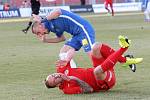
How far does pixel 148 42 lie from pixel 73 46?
10.3 meters

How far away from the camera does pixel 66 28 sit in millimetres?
10945

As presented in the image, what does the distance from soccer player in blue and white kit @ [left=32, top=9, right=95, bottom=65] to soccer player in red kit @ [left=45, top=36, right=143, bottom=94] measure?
0.52 metres

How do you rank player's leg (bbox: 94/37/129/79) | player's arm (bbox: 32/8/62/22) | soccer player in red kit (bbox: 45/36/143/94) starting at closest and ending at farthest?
player's leg (bbox: 94/37/129/79)
soccer player in red kit (bbox: 45/36/143/94)
player's arm (bbox: 32/8/62/22)

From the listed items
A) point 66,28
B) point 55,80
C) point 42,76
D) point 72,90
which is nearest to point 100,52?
point 72,90

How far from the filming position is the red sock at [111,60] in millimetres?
9570

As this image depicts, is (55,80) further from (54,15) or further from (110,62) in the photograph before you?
(54,15)

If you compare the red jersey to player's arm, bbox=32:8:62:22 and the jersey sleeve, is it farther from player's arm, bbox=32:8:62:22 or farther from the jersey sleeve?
player's arm, bbox=32:8:62:22

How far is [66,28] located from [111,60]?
5.51 feet

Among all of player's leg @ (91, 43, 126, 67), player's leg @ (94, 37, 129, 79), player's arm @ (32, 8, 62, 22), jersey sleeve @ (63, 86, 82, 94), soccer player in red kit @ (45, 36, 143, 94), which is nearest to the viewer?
player's leg @ (94, 37, 129, 79)

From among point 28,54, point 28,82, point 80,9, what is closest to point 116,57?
point 28,82

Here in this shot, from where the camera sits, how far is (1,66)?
14.8 metres

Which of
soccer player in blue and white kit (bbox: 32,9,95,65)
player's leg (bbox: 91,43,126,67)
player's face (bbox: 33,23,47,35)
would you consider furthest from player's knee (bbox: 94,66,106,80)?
player's face (bbox: 33,23,47,35)

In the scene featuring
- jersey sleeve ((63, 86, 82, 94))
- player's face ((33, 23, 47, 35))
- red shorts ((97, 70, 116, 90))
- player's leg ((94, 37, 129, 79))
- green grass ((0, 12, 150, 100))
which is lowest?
green grass ((0, 12, 150, 100))

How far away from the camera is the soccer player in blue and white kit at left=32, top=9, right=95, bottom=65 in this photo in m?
10.5
